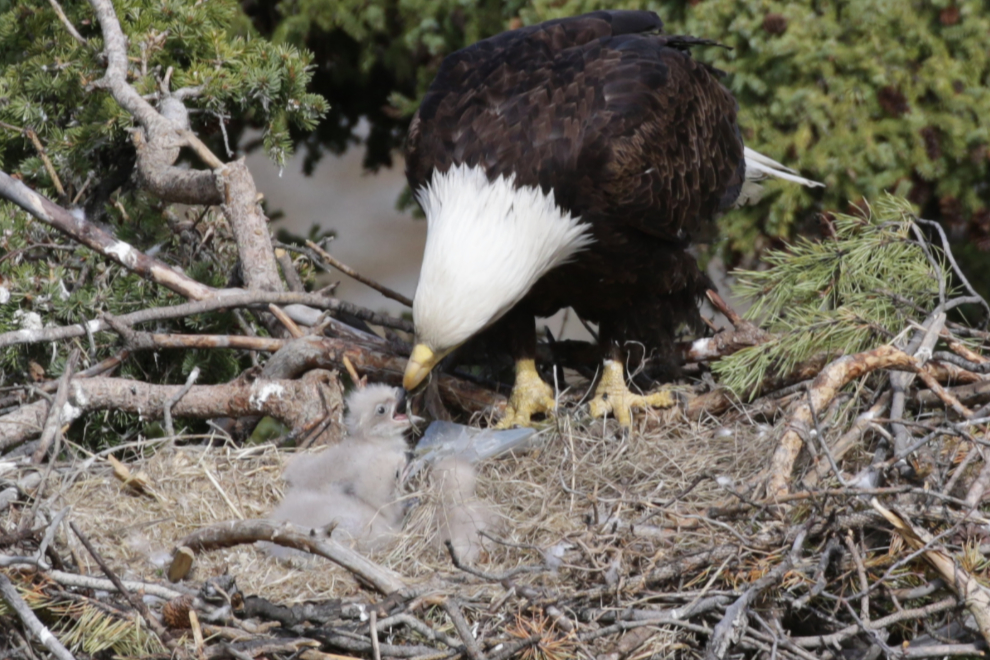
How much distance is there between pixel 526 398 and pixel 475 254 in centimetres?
93

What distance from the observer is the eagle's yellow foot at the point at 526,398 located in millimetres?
4129

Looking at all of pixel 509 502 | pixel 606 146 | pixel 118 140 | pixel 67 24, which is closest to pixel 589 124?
pixel 606 146

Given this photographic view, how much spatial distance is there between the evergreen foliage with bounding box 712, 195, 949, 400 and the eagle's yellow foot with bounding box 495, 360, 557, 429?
26.1 inches

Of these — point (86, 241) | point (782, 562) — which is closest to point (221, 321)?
point (86, 241)

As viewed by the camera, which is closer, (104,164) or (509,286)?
(509,286)

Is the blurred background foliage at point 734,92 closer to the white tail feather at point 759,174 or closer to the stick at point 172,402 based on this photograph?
the white tail feather at point 759,174

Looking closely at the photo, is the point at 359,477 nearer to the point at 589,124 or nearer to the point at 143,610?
the point at 143,610

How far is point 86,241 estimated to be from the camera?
390 cm

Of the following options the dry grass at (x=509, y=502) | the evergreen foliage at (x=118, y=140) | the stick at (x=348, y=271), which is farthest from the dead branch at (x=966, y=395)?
the evergreen foliage at (x=118, y=140)

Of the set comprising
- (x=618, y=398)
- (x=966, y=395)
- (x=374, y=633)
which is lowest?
(x=618, y=398)

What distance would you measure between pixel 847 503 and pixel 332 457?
159 centimetres

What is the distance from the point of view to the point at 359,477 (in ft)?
11.5

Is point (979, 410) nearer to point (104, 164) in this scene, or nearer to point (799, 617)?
point (799, 617)

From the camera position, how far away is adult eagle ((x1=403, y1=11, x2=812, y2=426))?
3.44 meters
